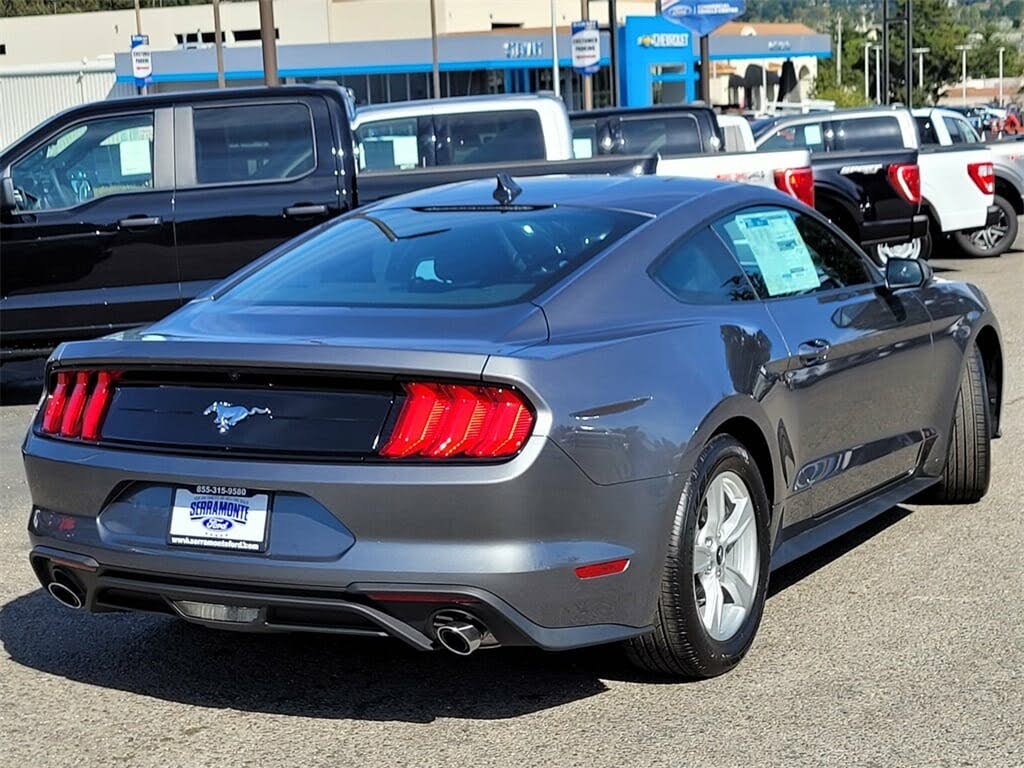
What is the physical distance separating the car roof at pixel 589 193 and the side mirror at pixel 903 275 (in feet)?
2.54

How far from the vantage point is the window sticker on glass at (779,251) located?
5.86 meters

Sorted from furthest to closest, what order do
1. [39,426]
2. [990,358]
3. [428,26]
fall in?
[428,26]
[990,358]
[39,426]

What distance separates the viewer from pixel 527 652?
5445 mm

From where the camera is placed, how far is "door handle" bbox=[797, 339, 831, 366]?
18.5 ft

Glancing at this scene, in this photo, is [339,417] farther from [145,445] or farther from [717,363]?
[717,363]

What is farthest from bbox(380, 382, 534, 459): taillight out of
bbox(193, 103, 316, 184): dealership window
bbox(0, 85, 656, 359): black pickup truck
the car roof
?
bbox(193, 103, 316, 184): dealership window

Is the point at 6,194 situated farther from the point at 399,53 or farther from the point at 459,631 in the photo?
the point at 399,53

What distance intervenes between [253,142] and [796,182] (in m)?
5.21

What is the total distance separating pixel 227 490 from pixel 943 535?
3444mm

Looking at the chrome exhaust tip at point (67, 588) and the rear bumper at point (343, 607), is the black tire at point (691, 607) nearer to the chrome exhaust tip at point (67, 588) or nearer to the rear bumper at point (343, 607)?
the rear bumper at point (343, 607)

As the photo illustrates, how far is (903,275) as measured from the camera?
21.2 ft

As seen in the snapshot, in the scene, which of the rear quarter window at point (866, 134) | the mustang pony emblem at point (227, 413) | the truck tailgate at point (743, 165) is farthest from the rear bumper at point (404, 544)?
the rear quarter window at point (866, 134)

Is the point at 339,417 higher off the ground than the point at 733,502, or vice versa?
the point at 339,417

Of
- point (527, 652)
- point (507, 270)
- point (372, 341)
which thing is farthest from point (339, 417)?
point (527, 652)
